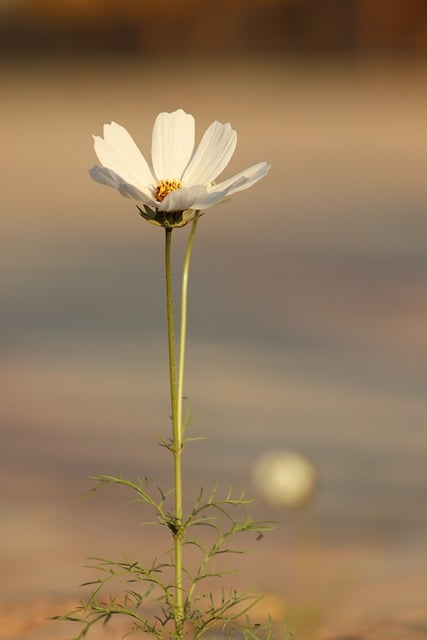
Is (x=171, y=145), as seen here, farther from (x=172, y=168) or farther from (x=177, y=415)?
(x=177, y=415)

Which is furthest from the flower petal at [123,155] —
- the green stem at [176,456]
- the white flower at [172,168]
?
the green stem at [176,456]

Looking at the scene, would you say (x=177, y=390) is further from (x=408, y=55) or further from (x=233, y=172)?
(x=408, y=55)

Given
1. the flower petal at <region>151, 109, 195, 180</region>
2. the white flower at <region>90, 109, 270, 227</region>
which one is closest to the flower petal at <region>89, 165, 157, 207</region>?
the white flower at <region>90, 109, 270, 227</region>

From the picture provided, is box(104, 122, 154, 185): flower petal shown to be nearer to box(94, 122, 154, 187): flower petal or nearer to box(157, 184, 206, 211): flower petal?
box(94, 122, 154, 187): flower petal

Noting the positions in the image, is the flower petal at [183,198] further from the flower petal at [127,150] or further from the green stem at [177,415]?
the flower petal at [127,150]

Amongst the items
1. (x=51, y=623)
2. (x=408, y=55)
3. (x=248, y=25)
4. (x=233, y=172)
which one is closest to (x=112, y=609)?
(x=51, y=623)

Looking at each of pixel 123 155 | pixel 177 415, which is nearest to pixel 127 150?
pixel 123 155
